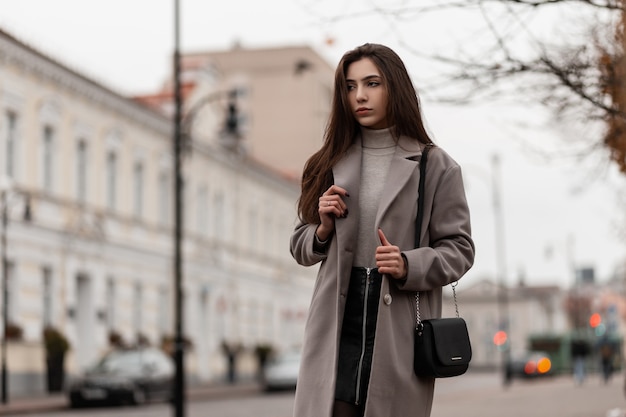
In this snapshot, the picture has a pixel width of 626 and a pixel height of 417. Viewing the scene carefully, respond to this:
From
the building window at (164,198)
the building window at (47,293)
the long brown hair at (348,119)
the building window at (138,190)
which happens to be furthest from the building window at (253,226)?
the long brown hair at (348,119)

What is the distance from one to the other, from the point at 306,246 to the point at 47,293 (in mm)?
33230

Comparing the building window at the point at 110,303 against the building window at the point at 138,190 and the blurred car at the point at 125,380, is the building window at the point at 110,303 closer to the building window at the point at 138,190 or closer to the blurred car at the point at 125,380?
the building window at the point at 138,190

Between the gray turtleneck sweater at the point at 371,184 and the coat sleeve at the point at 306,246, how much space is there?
141 millimetres

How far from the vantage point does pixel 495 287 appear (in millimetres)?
150250

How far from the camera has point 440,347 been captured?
420cm

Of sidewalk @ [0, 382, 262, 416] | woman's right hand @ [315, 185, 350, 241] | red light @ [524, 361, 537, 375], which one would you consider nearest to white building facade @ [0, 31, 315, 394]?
sidewalk @ [0, 382, 262, 416]

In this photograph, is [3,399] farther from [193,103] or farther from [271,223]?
[271,223]

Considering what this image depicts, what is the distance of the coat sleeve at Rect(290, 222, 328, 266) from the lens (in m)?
4.37

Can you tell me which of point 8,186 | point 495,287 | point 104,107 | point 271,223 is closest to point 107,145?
point 104,107

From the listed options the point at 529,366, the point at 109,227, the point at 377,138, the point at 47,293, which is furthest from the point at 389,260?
the point at 529,366

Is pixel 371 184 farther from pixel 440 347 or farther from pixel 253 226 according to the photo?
pixel 253 226

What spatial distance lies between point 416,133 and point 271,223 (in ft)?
195

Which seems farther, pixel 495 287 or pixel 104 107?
pixel 495 287

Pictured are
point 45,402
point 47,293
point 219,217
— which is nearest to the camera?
point 45,402
